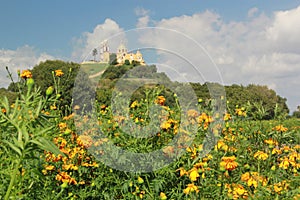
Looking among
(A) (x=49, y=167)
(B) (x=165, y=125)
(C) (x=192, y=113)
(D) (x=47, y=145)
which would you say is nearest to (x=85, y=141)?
(A) (x=49, y=167)

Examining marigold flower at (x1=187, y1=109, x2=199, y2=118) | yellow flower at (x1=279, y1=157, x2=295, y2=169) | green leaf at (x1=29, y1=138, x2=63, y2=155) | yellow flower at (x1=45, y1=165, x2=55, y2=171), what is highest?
marigold flower at (x1=187, y1=109, x2=199, y2=118)

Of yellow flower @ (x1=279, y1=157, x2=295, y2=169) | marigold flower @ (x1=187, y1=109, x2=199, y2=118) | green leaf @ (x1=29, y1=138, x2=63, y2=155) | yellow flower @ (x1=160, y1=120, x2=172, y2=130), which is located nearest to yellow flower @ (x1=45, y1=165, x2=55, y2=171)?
yellow flower @ (x1=160, y1=120, x2=172, y2=130)

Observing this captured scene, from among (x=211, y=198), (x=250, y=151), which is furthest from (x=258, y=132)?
(x=211, y=198)

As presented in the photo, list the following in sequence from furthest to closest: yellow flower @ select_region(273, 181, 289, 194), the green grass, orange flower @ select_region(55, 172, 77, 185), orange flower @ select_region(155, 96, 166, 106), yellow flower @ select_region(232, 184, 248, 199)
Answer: the green grass < orange flower @ select_region(155, 96, 166, 106) < orange flower @ select_region(55, 172, 77, 185) < yellow flower @ select_region(273, 181, 289, 194) < yellow flower @ select_region(232, 184, 248, 199)

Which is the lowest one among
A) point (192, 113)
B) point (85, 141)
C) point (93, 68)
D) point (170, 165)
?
point (170, 165)

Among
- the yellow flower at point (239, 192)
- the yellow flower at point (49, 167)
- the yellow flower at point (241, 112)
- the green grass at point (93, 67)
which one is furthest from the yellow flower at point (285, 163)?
the green grass at point (93, 67)

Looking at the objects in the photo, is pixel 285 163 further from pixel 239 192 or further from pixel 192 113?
pixel 192 113

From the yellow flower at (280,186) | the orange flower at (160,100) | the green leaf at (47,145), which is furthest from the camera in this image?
the orange flower at (160,100)

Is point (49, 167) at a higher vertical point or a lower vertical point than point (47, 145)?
lower

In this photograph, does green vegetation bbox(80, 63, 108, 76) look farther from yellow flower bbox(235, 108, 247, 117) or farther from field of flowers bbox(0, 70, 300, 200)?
yellow flower bbox(235, 108, 247, 117)

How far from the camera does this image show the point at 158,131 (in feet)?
11.0

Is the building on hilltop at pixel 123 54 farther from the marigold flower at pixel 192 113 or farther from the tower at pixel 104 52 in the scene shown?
the marigold flower at pixel 192 113

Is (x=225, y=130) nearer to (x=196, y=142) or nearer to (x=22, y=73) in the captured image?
(x=196, y=142)

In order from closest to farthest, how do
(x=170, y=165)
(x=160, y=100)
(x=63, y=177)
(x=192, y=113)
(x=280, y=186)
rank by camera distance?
(x=280, y=186) < (x=63, y=177) < (x=170, y=165) < (x=160, y=100) < (x=192, y=113)
